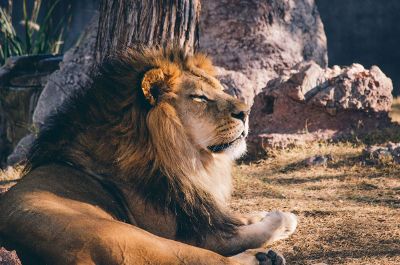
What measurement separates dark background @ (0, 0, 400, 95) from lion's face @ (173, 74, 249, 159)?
8537 millimetres

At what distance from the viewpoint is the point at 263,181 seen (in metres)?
6.97

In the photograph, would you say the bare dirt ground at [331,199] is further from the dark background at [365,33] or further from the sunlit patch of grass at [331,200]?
the dark background at [365,33]

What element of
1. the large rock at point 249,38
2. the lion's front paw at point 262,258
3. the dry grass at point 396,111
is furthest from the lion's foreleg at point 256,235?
the dry grass at point 396,111

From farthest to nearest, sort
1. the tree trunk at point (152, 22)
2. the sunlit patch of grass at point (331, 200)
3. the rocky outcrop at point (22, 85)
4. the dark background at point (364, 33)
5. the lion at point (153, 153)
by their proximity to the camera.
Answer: the dark background at point (364, 33) < the rocky outcrop at point (22, 85) < the tree trunk at point (152, 22) < the sunlit patch of grass at point (331, 200) < the lion at point (153, 153)

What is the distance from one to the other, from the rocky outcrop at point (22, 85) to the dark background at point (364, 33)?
3.38 m

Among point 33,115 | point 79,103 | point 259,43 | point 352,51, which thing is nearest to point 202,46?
point 259,43

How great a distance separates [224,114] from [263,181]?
2.38m

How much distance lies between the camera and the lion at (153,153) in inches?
179

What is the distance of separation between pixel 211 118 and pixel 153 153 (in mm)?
394

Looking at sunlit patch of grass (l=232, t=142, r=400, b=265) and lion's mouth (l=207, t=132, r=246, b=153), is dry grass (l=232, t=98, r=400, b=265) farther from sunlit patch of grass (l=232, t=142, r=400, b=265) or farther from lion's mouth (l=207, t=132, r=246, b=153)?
lion's mouth (l=207, t=132, r=246, b=153)

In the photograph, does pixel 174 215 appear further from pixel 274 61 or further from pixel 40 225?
pixel 274 61

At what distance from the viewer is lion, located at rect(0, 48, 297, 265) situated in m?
4.55

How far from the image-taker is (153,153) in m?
4.61

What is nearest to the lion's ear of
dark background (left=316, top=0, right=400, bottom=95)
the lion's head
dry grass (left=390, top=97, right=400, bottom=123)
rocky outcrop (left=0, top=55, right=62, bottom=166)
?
the lion's head
